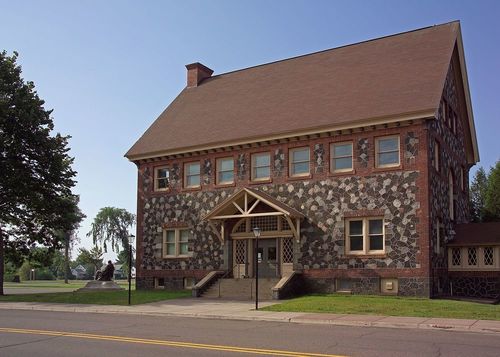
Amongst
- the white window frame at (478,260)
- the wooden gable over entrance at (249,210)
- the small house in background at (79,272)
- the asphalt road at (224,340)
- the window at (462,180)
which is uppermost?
the window at (462,180)

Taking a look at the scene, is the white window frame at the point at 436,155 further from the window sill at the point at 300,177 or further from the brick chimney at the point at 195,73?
the brick chimney at the point at 195,73

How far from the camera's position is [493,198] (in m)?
43.8

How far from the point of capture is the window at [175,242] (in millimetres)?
32438

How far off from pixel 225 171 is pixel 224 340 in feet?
61.6

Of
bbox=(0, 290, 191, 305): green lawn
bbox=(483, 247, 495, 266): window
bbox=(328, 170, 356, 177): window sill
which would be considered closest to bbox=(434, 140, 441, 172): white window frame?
bbox=(328, 170, 356, 177): window sill

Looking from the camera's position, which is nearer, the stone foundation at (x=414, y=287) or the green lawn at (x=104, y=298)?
the stone foundation at (x=414, y=287)

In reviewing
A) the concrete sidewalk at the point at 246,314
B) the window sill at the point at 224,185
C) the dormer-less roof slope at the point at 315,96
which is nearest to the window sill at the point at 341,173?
the dormer-less roof slope at the point at 315,96

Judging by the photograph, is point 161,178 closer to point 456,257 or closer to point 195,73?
point 195,73

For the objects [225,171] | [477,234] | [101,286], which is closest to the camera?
[477,234]

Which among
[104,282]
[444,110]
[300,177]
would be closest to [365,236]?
[300,177]

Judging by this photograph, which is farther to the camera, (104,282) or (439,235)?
(104,282)

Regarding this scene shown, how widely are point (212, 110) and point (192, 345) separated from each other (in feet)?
79.3

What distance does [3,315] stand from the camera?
800 inches

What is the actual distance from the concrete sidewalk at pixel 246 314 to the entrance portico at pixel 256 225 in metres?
4.33
